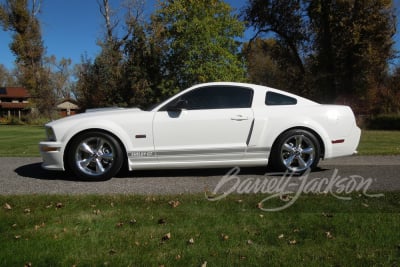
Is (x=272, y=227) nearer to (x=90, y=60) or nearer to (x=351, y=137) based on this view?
(x=351, y=137)

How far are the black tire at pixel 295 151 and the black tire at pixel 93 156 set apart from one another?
7.98ft

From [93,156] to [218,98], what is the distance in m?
2.13

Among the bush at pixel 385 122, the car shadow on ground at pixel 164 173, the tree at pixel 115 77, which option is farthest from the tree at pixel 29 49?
the car shadow on ground at pixel 164 173

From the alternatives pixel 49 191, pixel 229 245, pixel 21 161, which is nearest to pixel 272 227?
pixel 229 245

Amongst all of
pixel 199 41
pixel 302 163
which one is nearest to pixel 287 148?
pixel 302 163

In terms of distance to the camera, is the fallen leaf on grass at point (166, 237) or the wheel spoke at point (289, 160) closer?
the fallen leaf on grass at point (166, 237)

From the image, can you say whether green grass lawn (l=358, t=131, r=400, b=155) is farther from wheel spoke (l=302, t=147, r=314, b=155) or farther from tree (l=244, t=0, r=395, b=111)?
tree (l=244, t=0, r=395, b=111)

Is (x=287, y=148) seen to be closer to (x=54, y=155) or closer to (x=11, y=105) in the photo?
(x=54, y=155)

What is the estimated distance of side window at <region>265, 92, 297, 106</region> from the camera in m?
6.40

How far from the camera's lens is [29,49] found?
4647cm

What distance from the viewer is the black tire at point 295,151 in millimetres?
6254

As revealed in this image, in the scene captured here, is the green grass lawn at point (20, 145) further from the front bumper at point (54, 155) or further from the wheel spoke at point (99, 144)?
the wheel spoke at point (99, 144)

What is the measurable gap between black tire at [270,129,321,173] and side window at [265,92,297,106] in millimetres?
505

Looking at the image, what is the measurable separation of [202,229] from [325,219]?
1270mm
